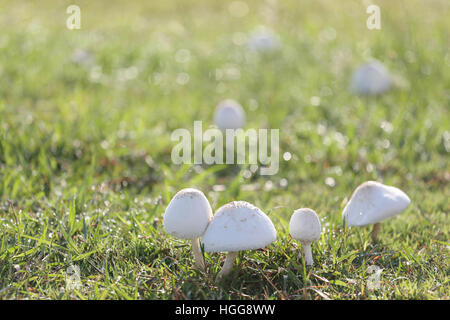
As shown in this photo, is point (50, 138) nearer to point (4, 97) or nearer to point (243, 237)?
point (4, 97)

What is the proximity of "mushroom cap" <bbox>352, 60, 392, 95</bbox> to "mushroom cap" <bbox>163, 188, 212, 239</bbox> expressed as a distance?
3.50m

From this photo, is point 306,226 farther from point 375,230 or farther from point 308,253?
point 375,230

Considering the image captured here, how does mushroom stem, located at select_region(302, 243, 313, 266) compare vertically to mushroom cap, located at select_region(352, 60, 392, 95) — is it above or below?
below

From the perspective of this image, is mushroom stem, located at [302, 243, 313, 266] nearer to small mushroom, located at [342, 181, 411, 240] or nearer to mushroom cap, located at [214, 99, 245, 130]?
small mushroom, located at [342, 181, 411, 240]

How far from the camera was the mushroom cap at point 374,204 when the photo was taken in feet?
9.09

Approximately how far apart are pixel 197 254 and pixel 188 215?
271mm

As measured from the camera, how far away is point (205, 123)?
4.93 metres

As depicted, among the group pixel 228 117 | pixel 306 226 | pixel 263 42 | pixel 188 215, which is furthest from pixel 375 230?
pixel 263 42

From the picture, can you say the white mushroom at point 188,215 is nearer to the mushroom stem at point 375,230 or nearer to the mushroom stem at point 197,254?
the mushroom stem at point 197,254

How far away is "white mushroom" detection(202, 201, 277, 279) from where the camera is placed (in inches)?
89.0

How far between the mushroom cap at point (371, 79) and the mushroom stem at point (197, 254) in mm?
3466

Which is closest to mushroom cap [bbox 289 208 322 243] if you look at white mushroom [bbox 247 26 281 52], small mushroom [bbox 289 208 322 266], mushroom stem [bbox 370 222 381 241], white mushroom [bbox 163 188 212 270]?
small mushroom [bbox 289 208 322 266]

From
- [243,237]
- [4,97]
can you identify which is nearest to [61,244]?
[243,237]
